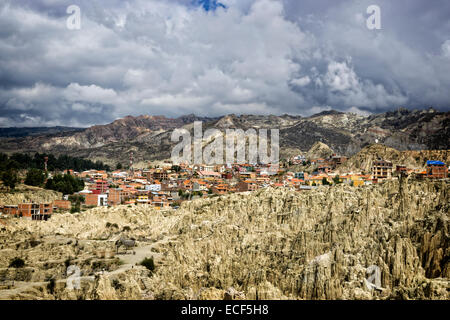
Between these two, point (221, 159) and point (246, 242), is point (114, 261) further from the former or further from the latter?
point (221, 159)

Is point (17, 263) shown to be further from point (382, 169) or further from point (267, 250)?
point (382, 169)

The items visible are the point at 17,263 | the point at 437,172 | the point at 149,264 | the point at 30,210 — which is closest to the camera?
the point at 149,264

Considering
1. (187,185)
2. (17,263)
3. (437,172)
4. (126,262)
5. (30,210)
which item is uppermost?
(437,172)

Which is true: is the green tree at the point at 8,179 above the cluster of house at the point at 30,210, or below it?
above

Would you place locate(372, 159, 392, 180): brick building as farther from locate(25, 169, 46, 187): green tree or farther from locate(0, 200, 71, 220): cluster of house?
locate(25, 169, 46, 187): green tree

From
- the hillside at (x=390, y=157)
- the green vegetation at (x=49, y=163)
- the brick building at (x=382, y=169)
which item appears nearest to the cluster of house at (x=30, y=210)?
the green vegetation at (x=49, y=163)

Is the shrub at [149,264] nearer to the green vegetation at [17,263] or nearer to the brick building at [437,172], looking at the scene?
the green vegetation at [17,263]

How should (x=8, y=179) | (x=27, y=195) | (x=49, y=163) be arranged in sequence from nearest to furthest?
(x=27, y=195) < (x=8, y=179) < (x=49, y=163)

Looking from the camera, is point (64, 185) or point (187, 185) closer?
point (64, 185)

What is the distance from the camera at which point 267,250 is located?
3750 centimetres

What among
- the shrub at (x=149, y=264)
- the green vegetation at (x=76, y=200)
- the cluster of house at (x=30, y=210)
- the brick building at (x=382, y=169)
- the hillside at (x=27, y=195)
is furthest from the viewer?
the brick building at (x=382, y=169)

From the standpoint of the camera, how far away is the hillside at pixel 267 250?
94.7 feet

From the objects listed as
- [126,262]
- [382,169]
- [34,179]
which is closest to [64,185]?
[34,179]
